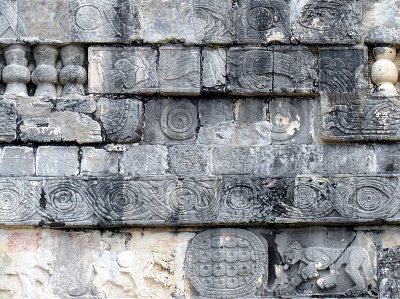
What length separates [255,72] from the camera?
10930mm

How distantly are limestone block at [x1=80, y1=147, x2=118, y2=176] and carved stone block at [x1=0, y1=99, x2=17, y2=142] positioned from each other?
0.57 meters

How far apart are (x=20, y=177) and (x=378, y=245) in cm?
284

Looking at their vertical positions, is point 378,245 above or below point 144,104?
below

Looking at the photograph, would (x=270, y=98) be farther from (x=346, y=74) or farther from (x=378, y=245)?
(x=378, y=245)

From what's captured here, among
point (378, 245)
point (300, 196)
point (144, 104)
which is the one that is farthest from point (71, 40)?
point (378, 245)

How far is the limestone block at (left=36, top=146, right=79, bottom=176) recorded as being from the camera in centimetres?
1077

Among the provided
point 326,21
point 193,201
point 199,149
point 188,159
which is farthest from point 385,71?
point 193,201

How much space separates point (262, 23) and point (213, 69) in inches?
21.1

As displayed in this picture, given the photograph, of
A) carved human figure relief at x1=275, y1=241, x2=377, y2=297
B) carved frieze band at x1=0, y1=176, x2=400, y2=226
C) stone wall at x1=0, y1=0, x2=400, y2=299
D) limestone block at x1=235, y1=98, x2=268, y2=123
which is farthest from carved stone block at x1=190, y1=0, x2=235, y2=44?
carved human figure relief at x1=275, y1=241, x2=377, y2=297

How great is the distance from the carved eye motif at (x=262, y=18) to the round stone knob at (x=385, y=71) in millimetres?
839

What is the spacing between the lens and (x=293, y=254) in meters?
10.8

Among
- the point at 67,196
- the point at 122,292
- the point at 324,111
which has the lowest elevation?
the point at 122,292

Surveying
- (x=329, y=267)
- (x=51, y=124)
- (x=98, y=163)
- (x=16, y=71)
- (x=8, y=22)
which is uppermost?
(x=8, y=22)

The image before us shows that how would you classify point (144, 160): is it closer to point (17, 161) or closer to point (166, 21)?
point (17, 161)
